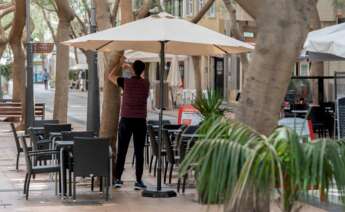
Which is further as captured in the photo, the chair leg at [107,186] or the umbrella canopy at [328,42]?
the umbrella canopy at [328,42]

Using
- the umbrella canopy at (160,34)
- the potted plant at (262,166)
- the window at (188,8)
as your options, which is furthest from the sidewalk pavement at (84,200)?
the window at (188,8)

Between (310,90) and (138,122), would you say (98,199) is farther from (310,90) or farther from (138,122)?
(310,90)

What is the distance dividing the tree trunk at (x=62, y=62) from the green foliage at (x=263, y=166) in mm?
15691

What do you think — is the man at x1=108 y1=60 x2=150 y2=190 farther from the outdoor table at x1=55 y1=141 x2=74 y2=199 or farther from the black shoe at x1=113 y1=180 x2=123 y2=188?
the outdoor table at x1=55 y1=141 x2=74 y2=199

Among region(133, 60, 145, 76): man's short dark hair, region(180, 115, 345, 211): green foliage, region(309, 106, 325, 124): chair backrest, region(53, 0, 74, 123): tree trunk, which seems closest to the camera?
region(180, 115, 345, 211): green foliage

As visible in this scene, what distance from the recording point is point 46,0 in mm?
37906

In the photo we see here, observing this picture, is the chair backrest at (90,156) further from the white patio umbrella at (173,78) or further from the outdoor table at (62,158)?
the white patio umbrella at (173,78)

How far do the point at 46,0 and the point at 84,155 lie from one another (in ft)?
94.7

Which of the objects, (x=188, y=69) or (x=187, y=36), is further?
(x=188, y=69)

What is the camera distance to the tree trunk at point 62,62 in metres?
20.0

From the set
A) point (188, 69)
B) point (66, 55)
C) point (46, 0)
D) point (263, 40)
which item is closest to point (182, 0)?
point (188, 69)

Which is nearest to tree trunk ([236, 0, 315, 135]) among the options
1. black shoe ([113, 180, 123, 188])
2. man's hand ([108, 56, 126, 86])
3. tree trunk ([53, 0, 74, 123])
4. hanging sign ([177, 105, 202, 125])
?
man's hand ([108, 56, 126, 86])

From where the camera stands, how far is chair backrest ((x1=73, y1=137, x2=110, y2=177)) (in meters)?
10.0

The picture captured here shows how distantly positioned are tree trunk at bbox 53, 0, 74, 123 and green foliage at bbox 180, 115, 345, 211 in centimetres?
1569
